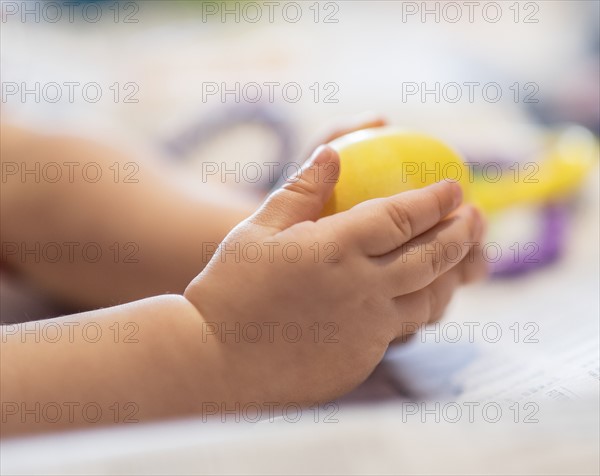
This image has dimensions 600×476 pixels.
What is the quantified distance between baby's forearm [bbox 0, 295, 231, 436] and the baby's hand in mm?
12

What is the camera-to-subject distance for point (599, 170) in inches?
28.8

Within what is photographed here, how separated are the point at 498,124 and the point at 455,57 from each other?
269 millimetres

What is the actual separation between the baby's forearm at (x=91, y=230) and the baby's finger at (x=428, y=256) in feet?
0.56

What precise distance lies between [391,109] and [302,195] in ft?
1.73

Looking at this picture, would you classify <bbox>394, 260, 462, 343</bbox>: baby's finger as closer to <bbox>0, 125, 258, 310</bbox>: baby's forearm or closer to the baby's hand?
the baby's hand

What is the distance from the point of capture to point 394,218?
41 centimetres

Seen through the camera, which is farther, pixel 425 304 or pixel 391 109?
pixel 391 109

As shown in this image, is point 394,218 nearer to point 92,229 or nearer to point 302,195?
point 302,195

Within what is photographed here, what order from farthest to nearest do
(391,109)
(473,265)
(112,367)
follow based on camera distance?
(391,109) → (473,265) → (112,367)

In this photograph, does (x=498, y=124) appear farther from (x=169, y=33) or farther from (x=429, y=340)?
(x=169, y=33)

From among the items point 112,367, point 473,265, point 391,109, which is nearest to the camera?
point 112,367

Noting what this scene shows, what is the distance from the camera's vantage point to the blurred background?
256 millimetres

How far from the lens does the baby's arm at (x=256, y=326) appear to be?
38cm

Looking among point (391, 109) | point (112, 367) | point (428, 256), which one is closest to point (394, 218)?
point (428, 256)
